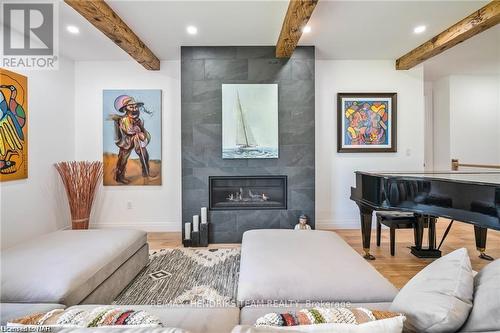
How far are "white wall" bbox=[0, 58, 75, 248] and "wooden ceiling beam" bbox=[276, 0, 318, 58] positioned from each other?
10.3 feet

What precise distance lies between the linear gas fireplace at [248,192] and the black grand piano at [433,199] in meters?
1.08

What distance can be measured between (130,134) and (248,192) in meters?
2.05

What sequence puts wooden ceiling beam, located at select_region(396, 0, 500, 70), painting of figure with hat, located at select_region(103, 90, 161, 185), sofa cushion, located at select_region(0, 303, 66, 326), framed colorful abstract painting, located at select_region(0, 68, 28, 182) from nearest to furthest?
1. sofa cushion, located at select_region(0, 303, 66, 326)
2. wooden ceiling beam, located at select_region(396, 0, 500, 70)
3. framed colorful abstract painting, located at select_region(0, 68, 28, 182)
4. painting of figure with hat, located at select_region(103, 90, 161, 185)

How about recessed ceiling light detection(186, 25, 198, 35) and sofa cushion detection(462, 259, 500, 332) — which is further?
recessed ceiling light detection(186, 25, 198, 35)

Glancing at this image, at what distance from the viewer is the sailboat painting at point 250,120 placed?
3619mm

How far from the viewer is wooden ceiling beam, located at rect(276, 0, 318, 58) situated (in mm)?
2324

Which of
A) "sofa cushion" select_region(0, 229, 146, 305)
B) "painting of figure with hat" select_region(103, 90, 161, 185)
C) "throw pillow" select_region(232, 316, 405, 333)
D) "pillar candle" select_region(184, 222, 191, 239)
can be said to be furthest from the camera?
"painting of figure with hat" select_region(103, 90, 161, 185)

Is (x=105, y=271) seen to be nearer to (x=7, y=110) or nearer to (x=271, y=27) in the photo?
(x=7, y=110)

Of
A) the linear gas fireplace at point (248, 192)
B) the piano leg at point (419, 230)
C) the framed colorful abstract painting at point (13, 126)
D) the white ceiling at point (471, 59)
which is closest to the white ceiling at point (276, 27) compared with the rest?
the white ceiling at point (471, 59)

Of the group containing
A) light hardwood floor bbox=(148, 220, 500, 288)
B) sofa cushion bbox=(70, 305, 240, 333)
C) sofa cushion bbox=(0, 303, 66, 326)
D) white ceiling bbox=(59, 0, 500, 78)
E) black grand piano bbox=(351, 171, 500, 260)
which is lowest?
light hardwood floor bbox=(148, 220, 500, 288)

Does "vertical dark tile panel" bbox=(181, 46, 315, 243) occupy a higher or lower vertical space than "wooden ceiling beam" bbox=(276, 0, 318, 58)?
lower

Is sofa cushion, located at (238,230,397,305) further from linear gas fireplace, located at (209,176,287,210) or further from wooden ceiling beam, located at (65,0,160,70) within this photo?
wooden ceiling beam, located at (65,0,160,70)

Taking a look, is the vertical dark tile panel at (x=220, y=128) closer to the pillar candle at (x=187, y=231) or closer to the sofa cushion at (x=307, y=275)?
the pillar candle at (x=187, y=231)

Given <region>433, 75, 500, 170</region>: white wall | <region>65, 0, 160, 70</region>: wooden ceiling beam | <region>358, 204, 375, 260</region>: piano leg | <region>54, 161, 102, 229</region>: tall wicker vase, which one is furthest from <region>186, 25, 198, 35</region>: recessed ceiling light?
<region>433, 75, 500, 170</region>: white wall
